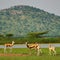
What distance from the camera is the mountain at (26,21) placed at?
3273 inches

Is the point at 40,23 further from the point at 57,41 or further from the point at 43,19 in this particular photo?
the point at 57,41

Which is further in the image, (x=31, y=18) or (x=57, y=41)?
(x=31, y=18)

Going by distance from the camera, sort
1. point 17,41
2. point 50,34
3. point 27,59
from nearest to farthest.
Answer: point 27,59 < point 17,41 < point 50,34

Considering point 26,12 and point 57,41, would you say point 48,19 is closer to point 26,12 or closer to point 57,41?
point 26,12

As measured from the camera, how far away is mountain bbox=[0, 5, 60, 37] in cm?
8312

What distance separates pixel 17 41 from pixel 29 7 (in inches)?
957

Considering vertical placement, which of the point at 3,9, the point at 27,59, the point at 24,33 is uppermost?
the point at 3,9

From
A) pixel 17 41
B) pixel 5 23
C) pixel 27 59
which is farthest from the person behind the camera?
pixel 5 23

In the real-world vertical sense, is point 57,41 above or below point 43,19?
below

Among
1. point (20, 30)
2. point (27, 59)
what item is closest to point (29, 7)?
point (20, 30)

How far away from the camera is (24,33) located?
80938 millimetres

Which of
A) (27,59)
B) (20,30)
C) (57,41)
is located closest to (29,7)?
(20,30)

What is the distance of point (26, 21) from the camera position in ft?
293

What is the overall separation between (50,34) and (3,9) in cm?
1147
